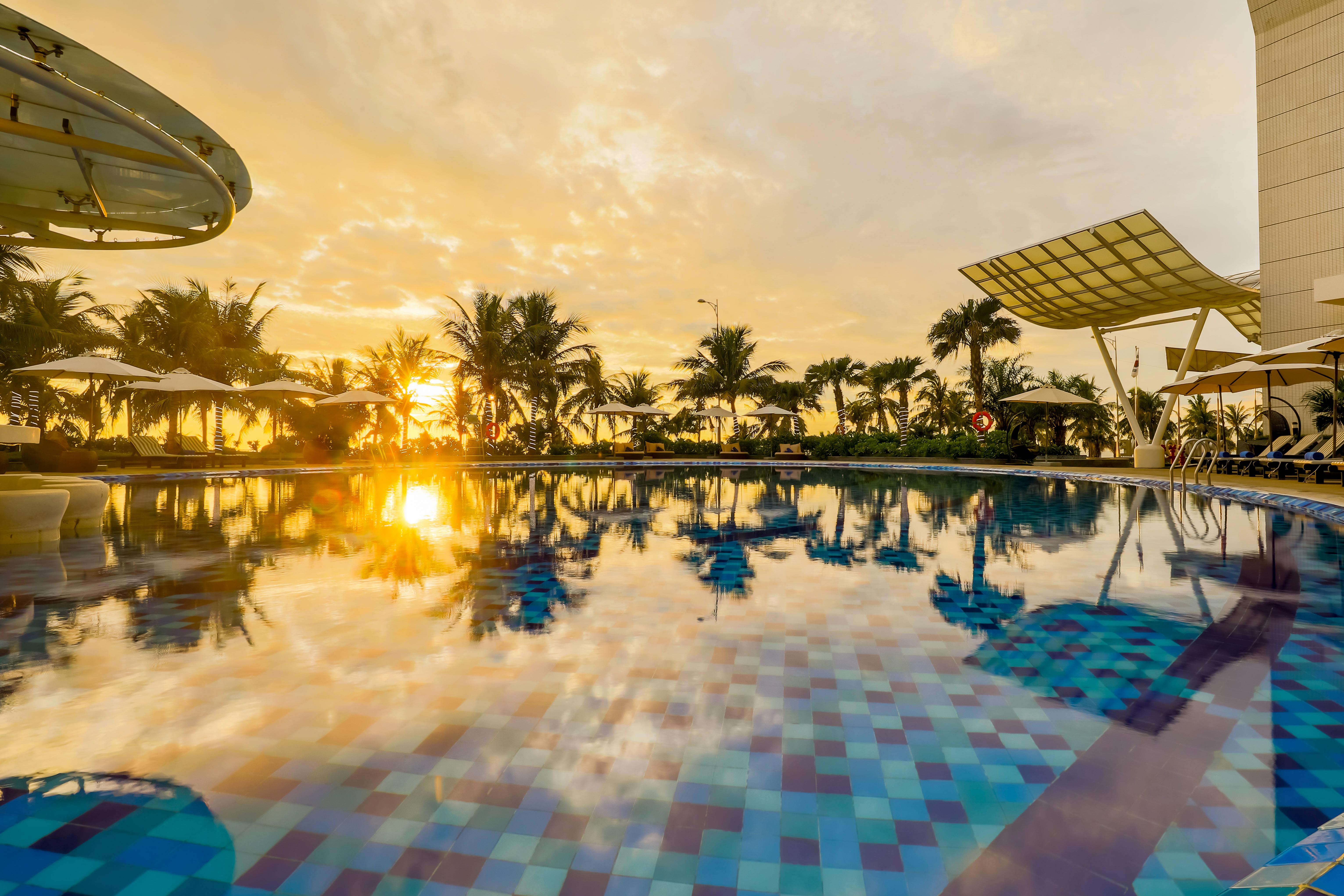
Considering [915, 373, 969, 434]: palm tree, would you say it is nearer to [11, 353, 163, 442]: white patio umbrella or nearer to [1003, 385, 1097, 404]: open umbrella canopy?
Answer: [1003, 385, 1097, 404]: open umbrella canopy

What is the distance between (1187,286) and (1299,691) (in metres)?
20.9

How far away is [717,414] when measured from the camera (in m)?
25.6

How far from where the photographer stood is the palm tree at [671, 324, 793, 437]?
29.9 meters

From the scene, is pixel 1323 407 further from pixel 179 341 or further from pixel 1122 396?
pixel 179 341

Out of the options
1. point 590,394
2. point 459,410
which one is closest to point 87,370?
point 459,410

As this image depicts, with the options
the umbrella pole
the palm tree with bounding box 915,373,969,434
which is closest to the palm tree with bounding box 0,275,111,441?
the umbrella pole

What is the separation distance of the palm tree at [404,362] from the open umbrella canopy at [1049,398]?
24.7 m

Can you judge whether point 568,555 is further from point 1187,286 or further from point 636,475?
point 1187,286

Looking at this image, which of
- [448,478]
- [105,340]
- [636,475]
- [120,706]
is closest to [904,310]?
[636,475]

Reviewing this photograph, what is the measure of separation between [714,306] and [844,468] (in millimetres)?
10503

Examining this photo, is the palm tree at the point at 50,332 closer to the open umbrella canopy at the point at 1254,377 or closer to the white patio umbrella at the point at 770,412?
the white patio umbrella at the point at 770,412

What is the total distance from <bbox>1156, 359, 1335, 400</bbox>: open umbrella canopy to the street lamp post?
17.6 m

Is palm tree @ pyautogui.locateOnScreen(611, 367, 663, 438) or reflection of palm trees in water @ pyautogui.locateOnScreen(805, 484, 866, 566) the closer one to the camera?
reflection of palm trees in water @ pyautogui.locateOnScreen(805, 484, 866, 566)

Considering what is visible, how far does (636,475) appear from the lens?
19.6 m
